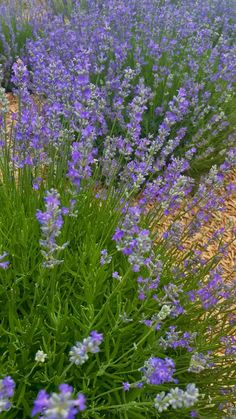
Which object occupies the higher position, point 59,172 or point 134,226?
point 59,172

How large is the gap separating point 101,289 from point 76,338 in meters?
0.32

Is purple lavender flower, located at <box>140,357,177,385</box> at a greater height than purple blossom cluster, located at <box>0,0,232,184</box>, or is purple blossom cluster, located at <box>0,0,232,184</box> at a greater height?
purple blossom cluster, located at <box>0,0,232,184</box>

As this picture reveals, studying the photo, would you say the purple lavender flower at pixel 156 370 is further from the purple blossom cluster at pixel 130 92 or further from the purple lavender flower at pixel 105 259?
the purple blossom cluster at pixel 130 92

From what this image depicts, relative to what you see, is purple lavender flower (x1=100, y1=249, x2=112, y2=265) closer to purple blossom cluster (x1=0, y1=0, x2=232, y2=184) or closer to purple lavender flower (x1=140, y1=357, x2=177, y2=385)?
purple blossom cluster (x1=0, y1=0, x2=232, y2=184)

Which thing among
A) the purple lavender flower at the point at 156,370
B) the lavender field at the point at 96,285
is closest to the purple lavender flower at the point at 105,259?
the lavender field at the point at 96,285

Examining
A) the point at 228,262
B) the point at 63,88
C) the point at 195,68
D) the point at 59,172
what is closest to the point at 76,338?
the point at 59,172

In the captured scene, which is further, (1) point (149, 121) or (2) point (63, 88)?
(1) point (149, 121)

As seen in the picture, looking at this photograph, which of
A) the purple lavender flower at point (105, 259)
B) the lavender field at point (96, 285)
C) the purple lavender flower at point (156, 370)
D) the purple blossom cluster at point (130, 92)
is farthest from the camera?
the purple blossom cluster at point (130, 92)

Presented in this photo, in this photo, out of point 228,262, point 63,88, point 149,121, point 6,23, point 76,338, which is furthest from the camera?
point 6,23

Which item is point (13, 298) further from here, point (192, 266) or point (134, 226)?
point (192, 266)

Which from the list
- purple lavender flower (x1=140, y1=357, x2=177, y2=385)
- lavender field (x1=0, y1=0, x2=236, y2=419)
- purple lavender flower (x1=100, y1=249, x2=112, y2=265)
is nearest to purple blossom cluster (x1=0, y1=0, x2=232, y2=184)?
lavender field (x1=0, y1=0, x2=236, y2=419)

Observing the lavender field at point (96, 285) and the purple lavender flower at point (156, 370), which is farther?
the lavender field at point (96, 285)

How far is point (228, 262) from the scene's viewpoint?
3.65 metres

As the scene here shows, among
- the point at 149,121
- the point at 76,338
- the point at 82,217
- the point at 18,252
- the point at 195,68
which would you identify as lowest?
the point at 76,338
